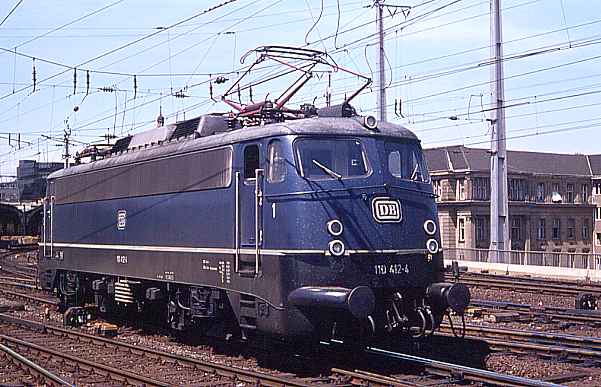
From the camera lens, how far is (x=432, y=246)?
12609 mm

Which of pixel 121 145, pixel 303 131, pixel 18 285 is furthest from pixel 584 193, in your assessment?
pixel 303 131

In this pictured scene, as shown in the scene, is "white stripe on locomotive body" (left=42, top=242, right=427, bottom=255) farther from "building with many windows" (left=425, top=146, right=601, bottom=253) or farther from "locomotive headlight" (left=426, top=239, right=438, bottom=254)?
"building with many windows" (left=425, top=146, right=601, bottom=253)

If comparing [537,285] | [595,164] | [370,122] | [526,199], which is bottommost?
[537,285]

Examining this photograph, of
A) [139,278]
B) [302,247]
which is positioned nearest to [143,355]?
[139,278]

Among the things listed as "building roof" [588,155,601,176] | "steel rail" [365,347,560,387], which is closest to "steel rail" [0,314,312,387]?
"steel rail" [365,347,560,387]

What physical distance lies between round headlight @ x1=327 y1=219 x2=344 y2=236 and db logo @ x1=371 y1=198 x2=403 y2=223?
0.60 meters

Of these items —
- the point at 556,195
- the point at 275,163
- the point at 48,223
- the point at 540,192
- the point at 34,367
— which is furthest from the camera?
the point at 556,195

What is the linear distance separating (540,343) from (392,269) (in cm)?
406

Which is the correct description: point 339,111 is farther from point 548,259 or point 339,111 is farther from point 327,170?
point 548,259

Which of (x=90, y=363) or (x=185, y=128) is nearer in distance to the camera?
(x=90, y=363)

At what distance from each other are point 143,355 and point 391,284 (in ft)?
17.0

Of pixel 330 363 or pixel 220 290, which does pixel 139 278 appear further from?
pixel 330 363

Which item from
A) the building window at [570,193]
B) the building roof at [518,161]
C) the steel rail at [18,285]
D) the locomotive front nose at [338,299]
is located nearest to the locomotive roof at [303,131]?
the locomotive front nose at [338,299]

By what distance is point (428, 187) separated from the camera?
13.1 m
